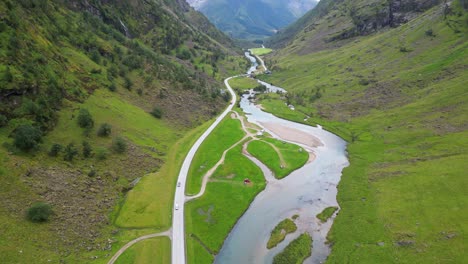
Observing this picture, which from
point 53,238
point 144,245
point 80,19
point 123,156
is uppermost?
point 80,19

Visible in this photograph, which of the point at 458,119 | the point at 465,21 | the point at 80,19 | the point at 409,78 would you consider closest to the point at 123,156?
the point at 80,19

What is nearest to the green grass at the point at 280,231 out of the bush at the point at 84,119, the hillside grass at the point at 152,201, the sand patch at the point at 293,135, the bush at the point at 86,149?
the hillside grass at the point at 152,201

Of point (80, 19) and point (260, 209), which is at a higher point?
point (80, 19)

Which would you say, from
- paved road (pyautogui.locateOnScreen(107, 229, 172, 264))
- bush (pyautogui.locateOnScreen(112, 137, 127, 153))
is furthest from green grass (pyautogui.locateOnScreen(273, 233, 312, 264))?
bush (pyautogui.locateOnScreen(112, 137, 127, 153))

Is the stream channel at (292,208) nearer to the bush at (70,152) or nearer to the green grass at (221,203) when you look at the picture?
the green grass at (221,203)

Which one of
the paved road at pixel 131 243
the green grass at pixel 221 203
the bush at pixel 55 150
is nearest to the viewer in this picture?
the paved road at pixel 131 243

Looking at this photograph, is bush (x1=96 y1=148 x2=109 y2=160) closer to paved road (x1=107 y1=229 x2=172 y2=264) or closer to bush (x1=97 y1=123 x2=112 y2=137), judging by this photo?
bush (x1=97 y1=123 x2=112 y2=137)

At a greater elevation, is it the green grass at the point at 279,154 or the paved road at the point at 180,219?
the green grass at the point at 279,154

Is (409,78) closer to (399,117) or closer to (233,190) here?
(399,117)
